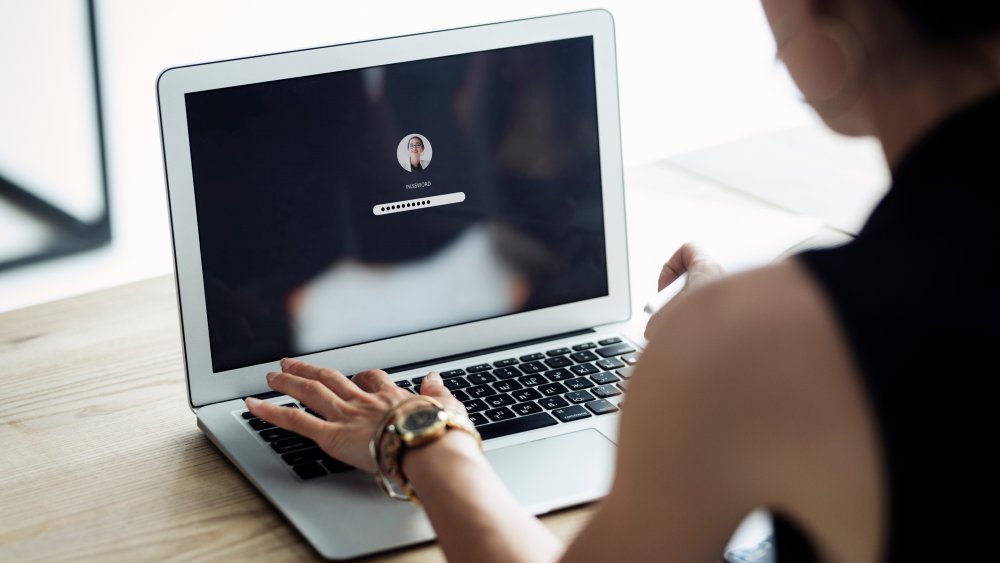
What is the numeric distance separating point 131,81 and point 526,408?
1482mm

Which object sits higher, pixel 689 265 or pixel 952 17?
pixel 952 17

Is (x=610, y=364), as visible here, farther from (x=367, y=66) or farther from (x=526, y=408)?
(x=367, y=66)

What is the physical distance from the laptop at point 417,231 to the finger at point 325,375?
0.13 ft

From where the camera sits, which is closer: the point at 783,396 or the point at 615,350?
the point at 783,396

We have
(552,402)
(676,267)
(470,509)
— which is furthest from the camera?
(676,267)

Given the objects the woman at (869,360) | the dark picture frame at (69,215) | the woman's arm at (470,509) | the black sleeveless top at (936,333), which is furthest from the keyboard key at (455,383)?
the dark picture frame at (69,215)

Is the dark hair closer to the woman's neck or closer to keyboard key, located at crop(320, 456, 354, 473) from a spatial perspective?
the woman's neck

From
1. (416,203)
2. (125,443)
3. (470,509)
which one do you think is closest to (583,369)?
(416,203)

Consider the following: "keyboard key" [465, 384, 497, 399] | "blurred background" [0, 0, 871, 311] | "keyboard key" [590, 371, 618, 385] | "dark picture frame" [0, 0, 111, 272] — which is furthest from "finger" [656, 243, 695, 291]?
"dark picture frame" [0, 0, 111, 272]

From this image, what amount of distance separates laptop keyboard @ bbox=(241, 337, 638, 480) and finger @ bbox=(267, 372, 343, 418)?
0.04m

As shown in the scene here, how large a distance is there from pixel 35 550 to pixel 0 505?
91 mm

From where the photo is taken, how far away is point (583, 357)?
1169 millimetres

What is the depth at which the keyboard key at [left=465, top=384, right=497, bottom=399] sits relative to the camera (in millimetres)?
1093

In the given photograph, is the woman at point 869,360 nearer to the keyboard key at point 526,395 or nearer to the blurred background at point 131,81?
the keyboard key at point 526,395
